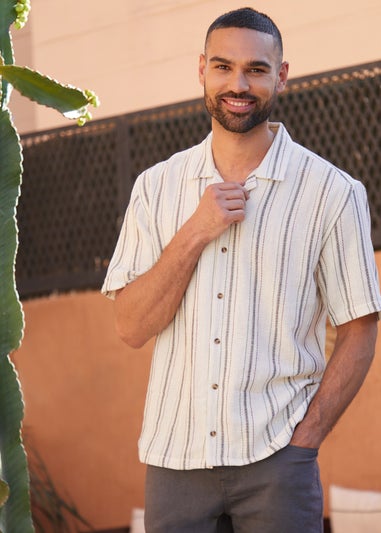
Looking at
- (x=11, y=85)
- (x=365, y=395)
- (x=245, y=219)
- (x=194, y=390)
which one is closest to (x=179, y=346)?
(x=194, y=390)

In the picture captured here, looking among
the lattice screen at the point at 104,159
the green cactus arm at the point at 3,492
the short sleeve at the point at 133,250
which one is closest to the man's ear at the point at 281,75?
the short sleeve at the point at 133,250

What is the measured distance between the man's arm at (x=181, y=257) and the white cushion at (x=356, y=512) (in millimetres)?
2366

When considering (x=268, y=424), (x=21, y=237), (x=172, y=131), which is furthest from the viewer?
(x=21, y=237)

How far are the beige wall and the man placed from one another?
2.56 m

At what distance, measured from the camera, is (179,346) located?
3.23 m

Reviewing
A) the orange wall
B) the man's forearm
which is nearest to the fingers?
the man's forearm

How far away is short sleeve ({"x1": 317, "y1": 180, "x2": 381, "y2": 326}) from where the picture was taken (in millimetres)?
3229

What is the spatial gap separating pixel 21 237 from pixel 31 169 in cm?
37

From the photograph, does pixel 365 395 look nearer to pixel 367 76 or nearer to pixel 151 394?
pixel 367 76

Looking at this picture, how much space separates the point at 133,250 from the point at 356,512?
238 cm

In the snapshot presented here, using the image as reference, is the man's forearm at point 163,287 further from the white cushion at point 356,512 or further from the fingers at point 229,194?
the white cushion at point 356,512

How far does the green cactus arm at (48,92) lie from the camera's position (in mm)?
3111

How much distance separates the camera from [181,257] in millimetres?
3172

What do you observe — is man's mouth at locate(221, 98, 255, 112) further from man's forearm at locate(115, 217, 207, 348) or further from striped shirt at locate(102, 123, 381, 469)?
man's forearm at locate(115, 217, 207, 348)
